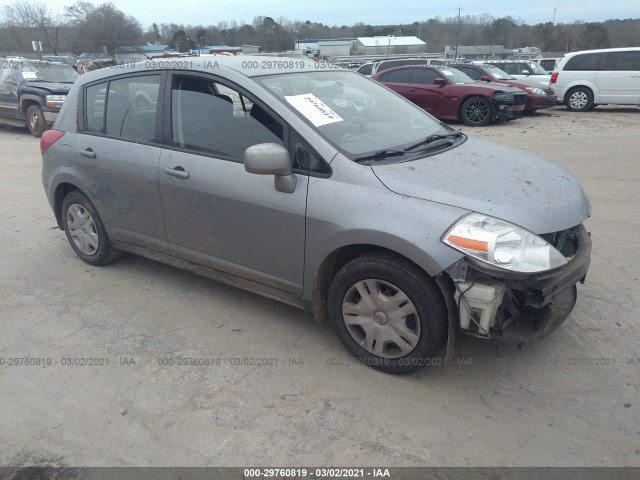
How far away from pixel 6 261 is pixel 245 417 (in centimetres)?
340

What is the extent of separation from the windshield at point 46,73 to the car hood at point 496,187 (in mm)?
12872

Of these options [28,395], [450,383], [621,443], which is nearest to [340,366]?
[450,383]

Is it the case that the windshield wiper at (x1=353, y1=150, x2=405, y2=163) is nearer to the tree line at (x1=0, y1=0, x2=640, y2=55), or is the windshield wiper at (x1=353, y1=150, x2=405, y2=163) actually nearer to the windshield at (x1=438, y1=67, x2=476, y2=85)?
the windshield at (x1=438, y1=67, x2=476, y2=85)

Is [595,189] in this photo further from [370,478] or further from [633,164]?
[370,478]

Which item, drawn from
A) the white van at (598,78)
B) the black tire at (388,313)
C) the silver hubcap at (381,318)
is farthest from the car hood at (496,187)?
the white van at (598,78)

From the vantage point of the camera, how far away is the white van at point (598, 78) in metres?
14.0

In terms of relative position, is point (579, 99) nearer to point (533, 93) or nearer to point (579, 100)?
point (579, 100)

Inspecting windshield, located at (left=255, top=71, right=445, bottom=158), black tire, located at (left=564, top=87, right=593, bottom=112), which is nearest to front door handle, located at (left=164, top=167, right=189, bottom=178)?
windshield, located at (left=255, top=71, right=445, bottom=158)

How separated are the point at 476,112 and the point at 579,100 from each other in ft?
14.3

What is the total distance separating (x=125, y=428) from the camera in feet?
8.76

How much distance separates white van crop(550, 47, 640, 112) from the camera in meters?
14.0

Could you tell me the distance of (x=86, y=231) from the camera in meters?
4.57

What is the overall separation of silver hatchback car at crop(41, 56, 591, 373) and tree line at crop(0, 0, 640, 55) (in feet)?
91.6

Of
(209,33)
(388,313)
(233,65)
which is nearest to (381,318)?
(388,313)
